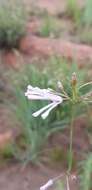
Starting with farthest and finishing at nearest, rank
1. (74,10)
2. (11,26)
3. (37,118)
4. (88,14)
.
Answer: (74,10) < (88,14) < (11,26) < (37,118)

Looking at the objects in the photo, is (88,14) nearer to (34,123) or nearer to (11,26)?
(11,26)

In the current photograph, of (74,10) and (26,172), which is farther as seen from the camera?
(74,10)

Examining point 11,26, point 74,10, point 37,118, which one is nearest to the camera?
point 37,118

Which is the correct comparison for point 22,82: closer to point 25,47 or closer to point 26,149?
point 26,149

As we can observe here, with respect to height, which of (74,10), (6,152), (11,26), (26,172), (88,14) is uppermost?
(74,10)

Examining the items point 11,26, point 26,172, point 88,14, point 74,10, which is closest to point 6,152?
point 26,172

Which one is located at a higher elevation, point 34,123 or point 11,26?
point 11,26

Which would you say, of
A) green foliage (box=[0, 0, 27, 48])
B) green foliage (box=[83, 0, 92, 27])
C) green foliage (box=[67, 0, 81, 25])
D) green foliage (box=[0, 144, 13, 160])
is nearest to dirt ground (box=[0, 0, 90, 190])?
green foliage (box=[0, 144, 13, 160])

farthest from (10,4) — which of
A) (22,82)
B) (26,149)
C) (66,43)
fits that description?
(26,149)

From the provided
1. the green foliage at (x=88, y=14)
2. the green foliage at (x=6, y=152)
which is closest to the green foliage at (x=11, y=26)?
the green foliage at (x=88, y=14)
